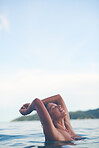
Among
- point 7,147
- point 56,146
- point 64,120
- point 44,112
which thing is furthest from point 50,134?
point 7,147

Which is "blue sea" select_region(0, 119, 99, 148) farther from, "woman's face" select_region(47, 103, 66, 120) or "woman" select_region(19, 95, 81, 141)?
"woman's face" select_region(47, 103, 66, 120)

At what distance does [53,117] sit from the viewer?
4785 mm

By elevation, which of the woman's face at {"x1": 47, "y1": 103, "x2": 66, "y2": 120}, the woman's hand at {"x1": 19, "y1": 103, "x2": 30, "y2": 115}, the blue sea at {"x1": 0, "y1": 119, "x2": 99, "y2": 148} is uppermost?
the woman's hand at {"x1": 19, "y1": 103, "x2": 30, "y2": 115}

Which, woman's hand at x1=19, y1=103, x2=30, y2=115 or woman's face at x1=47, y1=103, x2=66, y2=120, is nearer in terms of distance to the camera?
woman's hand at x1=19, y1=103, x2=30, y2=115

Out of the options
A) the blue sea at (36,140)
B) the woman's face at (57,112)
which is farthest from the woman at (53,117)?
the blue sea at (36,140)

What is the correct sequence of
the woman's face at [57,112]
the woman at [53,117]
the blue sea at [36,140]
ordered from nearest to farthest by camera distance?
the woman at [53,117], the blue sea at [36,140], the woman's face at [57,112]

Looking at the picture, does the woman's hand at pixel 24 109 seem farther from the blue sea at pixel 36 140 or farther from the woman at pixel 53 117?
the blue sea at pixel 36 140

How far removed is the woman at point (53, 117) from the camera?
430cm

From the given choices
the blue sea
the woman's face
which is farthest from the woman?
the blue sea

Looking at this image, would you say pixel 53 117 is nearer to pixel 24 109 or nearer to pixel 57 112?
pixel 57 112

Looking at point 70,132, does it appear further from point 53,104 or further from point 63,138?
point 53,104

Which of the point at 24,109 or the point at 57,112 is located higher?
the point at 24,109

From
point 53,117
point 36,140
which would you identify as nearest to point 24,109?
point 53,117

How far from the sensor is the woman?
4301mm
